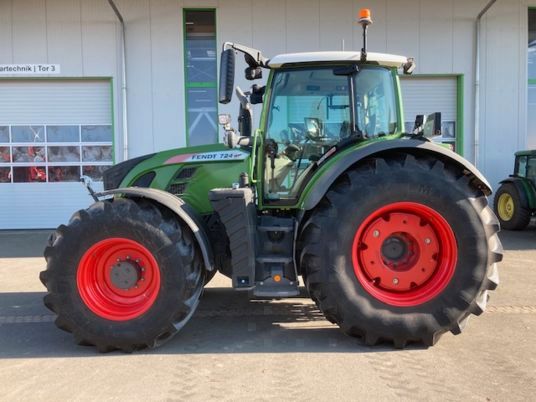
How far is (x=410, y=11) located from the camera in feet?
→ 36.0

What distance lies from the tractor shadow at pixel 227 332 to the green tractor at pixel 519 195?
22.2 feet

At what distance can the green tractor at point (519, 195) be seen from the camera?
979 cm

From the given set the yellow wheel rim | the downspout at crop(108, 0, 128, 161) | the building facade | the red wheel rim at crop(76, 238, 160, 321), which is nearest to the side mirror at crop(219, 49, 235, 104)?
the red wheel rim at crop(76, 238, 160, 321)

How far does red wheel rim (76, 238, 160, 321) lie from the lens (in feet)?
12.1

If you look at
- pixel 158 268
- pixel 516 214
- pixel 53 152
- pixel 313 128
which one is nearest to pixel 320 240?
pixel 313 128

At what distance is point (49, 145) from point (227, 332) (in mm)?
8548

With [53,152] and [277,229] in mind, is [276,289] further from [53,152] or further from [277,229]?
[53,152]

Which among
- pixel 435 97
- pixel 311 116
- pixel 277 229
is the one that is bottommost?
pixel 277 229

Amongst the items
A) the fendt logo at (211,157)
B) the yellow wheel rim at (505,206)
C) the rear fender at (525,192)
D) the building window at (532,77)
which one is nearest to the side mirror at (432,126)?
the fendt logo at (211,157)

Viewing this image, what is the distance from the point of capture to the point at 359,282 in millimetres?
3656

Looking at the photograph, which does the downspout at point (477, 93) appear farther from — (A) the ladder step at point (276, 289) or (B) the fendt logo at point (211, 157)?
(A) the ladder step at point (276, 289)

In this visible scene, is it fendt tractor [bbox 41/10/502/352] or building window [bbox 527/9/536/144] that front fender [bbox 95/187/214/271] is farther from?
building window [bbox 527/9/536/144]

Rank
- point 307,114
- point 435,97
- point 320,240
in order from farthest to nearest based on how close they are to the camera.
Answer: point 435,97 < point 307,114 < point 320,240

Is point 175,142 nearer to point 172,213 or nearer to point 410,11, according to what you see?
point 410,11
